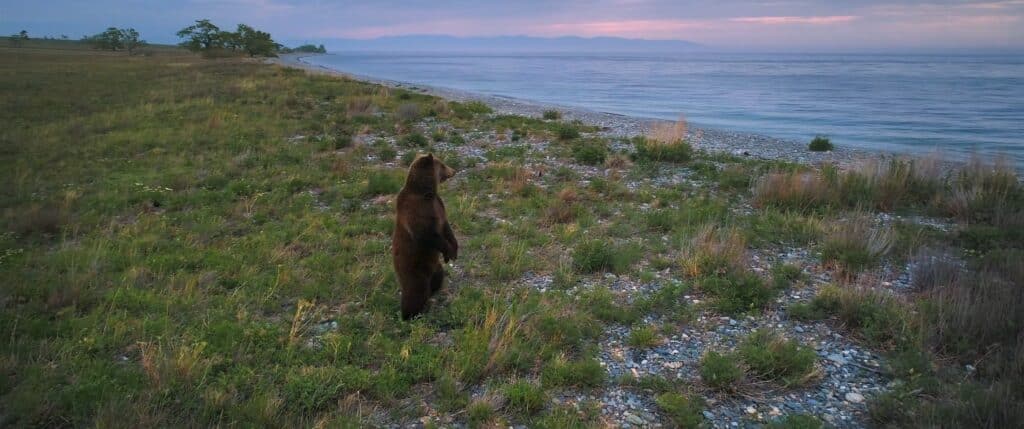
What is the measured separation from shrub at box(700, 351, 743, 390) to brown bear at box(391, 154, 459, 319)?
276 cm

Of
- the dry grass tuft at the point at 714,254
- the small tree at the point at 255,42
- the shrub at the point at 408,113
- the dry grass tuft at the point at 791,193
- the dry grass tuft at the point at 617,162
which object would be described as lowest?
the dry grass tuft at the point at 714,254

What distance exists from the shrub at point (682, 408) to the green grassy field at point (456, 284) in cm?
2

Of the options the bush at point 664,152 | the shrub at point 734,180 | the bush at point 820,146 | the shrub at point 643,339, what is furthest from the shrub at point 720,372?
the bush at point 820,146

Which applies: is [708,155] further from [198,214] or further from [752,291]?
[198,214]

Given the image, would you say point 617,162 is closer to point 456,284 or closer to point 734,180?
point 734,180

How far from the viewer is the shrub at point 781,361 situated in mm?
5270

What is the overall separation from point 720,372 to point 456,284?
3.56 m

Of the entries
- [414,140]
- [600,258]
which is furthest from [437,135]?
[600,258]

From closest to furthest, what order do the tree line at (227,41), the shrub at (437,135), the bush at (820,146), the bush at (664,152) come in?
1. the bush at (664,152)
2. the shrub at (437,135)
3. the bush at (820,146)
4. the tree line at (227,41)

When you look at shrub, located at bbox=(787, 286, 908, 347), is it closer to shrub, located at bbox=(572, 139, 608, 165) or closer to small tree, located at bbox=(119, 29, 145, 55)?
shrub, located at bbox=(572, 139, 608, 165)

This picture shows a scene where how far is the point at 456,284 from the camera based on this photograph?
749cm

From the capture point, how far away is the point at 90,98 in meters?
27.6

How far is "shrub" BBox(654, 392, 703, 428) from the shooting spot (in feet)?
15.1

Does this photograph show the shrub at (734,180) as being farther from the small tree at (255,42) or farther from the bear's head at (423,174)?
the small tree at (255,42)
